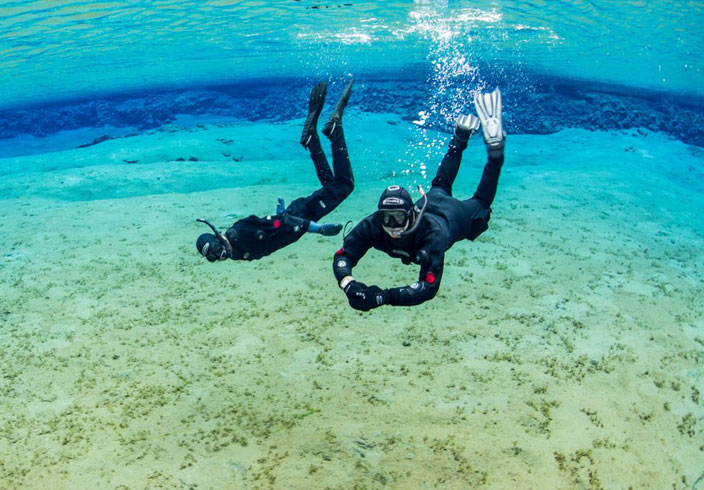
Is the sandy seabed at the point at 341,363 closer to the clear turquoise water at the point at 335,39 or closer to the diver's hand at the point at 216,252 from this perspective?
the diver's hand at the point at 216,252

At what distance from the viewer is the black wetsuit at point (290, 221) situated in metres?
6.26

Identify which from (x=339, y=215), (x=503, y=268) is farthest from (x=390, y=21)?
(x=503, y=268)

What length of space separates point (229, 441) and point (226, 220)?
7.37 m

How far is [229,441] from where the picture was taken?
473cm

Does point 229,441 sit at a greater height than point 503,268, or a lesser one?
greater

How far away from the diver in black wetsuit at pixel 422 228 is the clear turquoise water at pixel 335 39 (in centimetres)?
1722

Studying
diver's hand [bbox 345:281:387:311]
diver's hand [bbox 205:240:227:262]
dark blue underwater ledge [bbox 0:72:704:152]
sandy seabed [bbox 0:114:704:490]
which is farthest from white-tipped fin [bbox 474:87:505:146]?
dark blue underwater ledge [bbox 0:72:704:152]

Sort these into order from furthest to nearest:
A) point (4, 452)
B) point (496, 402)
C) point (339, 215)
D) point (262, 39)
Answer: point (262, 39), point (339, 215), point (496, 402), point (4, 452)

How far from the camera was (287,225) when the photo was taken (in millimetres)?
6254

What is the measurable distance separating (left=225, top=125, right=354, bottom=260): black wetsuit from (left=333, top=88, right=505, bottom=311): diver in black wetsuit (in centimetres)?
130

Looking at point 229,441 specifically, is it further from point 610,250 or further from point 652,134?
point 652,134

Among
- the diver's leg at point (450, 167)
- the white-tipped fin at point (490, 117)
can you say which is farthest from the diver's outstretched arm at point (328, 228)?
the white-tipped fin at point (490, 117)

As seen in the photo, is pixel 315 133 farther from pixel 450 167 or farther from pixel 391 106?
pixel 391 106

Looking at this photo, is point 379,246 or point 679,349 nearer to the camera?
point 379,246
